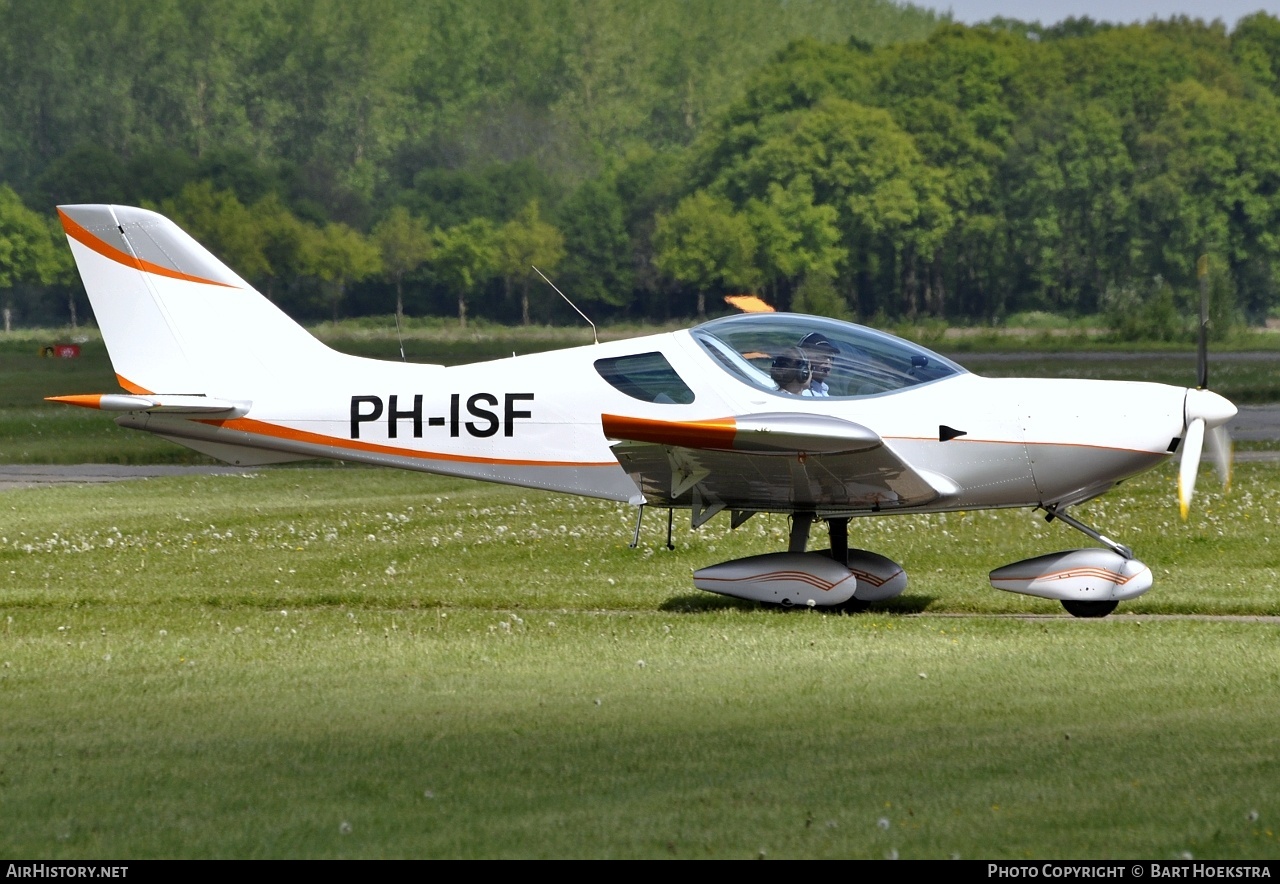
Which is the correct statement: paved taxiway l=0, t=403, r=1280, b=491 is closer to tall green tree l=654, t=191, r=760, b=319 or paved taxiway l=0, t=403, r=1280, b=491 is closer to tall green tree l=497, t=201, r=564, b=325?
tall green tree l=497, t=201, r=564, b=325

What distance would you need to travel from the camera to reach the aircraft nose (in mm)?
11297

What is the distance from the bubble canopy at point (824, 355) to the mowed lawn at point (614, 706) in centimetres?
173

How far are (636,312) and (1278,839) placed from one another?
2721 inches

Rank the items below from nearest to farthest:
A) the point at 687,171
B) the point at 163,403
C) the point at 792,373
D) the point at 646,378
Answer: the point at 792,373 < the point at 646,378 < the point at 163,403 < the point at 687,171

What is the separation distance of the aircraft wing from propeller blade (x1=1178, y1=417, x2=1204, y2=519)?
62.5 inches

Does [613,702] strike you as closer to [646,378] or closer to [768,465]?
[768,465]

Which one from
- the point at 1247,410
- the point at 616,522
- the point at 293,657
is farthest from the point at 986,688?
the point at 1247,410

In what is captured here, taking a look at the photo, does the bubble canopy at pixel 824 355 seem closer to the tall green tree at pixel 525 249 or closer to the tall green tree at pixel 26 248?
the tall green tree at pixel 26 248

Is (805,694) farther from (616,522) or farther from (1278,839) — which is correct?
(616,522)

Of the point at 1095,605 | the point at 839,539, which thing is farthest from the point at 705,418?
the point at 1095,605

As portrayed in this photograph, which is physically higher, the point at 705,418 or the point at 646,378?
the point at 646,378

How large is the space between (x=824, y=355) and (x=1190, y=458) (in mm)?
2672

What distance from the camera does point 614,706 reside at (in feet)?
27.8

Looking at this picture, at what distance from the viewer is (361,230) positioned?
215 ft
